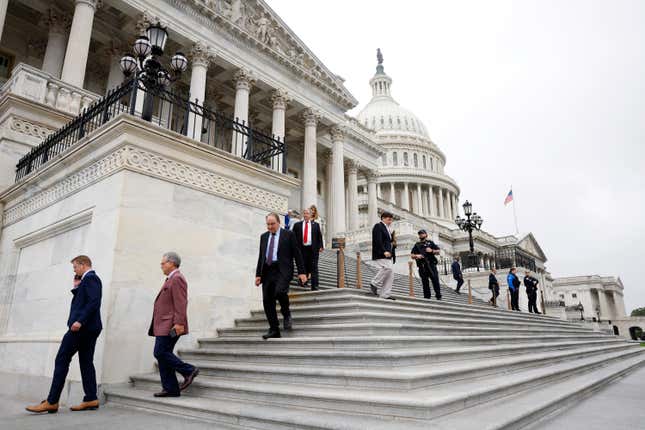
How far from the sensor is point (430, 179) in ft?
270

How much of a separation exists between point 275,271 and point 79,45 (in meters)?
16.7

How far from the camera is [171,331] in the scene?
5.25 metres

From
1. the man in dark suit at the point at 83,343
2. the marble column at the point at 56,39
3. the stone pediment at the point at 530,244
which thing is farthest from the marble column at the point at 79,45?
the stone pediment at the point at 530,244

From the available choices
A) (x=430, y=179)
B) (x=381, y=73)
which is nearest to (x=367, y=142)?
(x=430, y=179)

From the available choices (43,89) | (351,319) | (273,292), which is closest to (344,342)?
(351,319)

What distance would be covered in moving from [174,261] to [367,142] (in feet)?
106

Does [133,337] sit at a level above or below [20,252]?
below

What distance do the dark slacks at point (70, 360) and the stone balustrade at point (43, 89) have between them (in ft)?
28.7

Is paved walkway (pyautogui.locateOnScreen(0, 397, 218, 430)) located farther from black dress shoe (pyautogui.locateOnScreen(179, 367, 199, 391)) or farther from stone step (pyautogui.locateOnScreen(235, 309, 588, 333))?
stone step (pyautogui.locateOnScreen(235, 309, 588, 333))

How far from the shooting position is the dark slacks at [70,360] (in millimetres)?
5242

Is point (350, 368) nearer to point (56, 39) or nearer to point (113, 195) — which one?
point (113, 195)

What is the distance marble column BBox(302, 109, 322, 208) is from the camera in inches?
1079

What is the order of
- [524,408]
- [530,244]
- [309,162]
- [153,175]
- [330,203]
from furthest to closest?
[530,244], [330,203], [309,162], [153,175], [524,408]

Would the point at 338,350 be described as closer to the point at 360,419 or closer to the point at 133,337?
the point at 360,419
